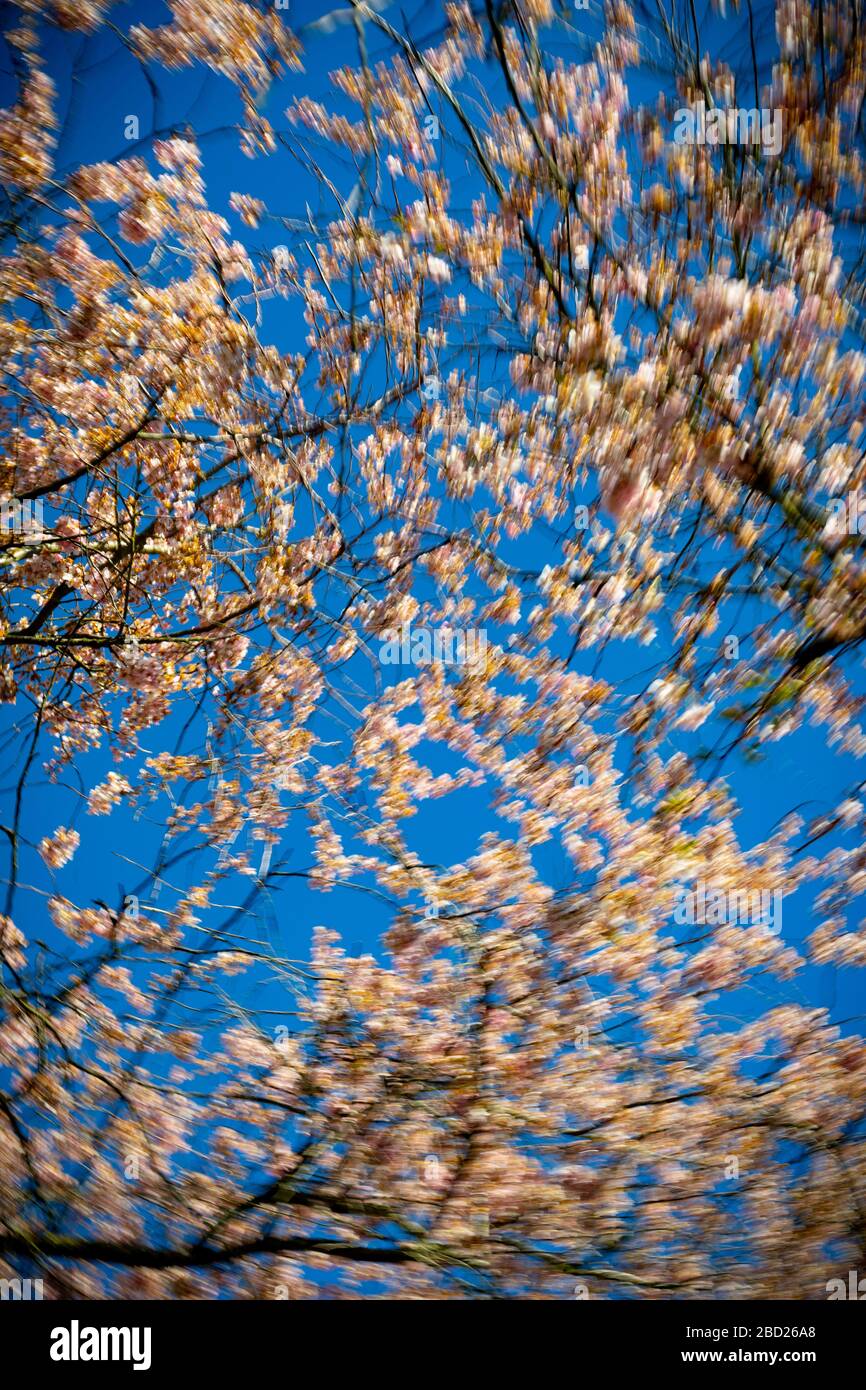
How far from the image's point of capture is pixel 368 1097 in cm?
185

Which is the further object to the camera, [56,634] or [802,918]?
[56,634]

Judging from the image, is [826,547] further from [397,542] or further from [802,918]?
[397,542]

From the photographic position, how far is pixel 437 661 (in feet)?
6.28

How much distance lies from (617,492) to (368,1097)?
176cm

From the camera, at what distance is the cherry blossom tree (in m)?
1.70

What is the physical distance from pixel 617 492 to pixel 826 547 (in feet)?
1.74

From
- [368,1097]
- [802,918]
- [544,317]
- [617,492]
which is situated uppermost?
[544,317]

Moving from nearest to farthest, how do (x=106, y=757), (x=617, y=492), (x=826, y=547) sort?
1. (x=826, y=547)
2. (x=617, y=492)
3. (x=106, y=757)

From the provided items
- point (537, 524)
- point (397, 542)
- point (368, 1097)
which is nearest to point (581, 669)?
point (537, 524)

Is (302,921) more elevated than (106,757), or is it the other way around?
(106,757)

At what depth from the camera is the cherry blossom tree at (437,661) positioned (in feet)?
5.58

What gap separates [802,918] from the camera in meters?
1.78

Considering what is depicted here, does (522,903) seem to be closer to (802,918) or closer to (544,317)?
(802,918)

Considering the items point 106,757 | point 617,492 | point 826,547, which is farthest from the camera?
point 106,757
